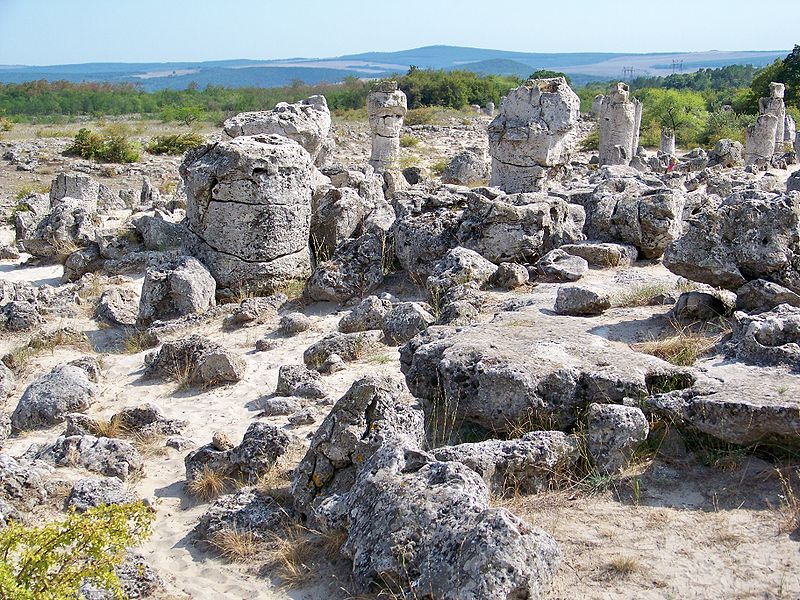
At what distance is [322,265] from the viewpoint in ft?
31.8

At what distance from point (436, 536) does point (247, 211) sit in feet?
21.8

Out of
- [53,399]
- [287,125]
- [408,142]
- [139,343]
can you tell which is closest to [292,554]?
[53,399]

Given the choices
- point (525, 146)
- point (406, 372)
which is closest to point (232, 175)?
point (406, 372)

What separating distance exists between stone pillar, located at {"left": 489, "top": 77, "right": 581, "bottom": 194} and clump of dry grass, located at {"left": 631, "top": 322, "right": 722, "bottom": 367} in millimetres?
8004

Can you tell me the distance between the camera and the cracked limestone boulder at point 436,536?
335cm

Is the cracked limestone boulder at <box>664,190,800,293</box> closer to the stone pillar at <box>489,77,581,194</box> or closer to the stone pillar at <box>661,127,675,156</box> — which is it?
the stone pillar at <box>489,77,581,194</box>

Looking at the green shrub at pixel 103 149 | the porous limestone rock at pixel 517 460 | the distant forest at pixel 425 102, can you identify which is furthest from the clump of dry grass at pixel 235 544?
the distant forest at pixel 425 102

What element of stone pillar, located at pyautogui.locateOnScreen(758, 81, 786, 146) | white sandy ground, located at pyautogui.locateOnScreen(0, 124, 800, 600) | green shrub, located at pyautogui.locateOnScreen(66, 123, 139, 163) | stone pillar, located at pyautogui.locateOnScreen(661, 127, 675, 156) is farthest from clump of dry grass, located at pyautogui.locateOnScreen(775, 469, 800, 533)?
stone pillar, located at pyautogui.locateOnScreen(661, 127, 675, 156)

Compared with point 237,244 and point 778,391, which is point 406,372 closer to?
point 778,391

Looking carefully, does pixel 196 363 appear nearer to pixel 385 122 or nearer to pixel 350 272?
pixel 350 272

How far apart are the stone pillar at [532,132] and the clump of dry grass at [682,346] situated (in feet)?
26.3

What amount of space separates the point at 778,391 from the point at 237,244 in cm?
663

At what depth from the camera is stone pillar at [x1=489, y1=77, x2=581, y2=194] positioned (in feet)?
43.9

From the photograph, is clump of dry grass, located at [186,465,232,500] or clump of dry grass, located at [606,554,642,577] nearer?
clump of dry grass, located at [606,554,642,577]
